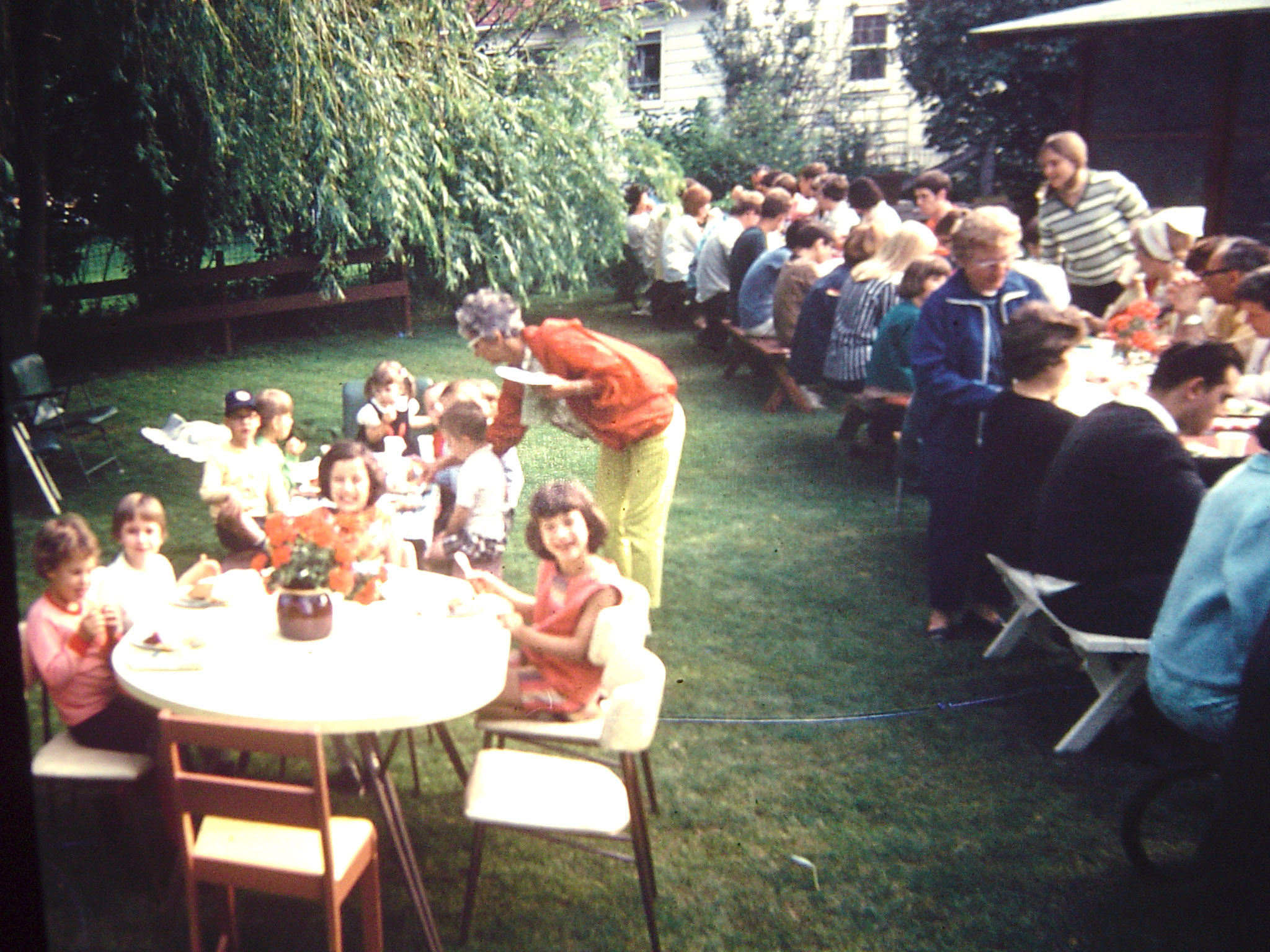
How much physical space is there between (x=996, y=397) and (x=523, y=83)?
1.83 metres

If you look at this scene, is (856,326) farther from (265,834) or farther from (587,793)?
(265,834)

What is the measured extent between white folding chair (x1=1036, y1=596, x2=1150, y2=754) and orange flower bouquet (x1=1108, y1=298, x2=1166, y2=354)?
77.2 inches

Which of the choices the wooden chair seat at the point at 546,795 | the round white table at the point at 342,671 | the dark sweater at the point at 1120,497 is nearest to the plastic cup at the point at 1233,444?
the dark sweater at the point at 1120,497

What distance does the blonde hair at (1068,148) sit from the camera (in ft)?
12.5

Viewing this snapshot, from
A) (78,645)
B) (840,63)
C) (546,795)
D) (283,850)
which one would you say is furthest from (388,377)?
(840,63)

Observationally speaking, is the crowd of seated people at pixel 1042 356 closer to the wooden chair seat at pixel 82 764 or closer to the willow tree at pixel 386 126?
the willow tree at pixel 386 126

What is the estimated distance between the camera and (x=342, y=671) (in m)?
2.54

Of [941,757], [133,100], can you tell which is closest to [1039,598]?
[941,757]

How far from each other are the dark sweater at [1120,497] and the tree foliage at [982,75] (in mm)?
898

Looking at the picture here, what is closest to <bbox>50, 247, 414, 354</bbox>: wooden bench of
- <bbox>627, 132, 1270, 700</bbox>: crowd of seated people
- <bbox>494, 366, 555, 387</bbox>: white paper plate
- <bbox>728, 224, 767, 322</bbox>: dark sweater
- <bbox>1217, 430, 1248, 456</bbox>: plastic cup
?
<bbox>494, 366, 555, 387</bbox>: white paper plate

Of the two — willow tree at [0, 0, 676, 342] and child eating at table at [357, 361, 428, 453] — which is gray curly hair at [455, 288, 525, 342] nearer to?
willow tree at [0, 0, 676, 342]

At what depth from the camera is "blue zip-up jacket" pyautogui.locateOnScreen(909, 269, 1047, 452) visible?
396cm

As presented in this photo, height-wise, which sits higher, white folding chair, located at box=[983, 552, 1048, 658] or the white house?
the white house

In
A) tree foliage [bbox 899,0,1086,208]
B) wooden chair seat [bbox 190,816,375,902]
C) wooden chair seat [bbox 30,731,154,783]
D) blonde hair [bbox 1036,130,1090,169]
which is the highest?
tree foliage [bbox 899,0,1086,208]
